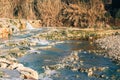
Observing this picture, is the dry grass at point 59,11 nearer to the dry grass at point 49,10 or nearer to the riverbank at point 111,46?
the dry grass at point 49,10

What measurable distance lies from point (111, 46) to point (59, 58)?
21.8 ft

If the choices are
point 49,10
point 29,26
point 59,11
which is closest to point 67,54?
point 29,26

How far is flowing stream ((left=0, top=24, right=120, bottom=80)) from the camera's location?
21.8 meters

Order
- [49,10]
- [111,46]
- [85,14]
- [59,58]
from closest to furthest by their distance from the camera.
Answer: [59,58]
[111,46]
[85,14]
[49,10]

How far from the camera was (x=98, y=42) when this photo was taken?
35.6m

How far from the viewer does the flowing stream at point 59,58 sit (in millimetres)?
21812

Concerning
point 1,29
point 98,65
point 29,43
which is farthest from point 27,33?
point 98,65

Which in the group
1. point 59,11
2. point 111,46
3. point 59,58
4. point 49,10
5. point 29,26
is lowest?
point 29,26

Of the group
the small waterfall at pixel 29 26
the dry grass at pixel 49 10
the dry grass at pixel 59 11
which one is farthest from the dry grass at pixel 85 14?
the small waterfall at pixel 29 26

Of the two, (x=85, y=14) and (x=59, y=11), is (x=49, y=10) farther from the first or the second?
(x=85, y=14)

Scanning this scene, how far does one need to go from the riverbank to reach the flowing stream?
777mm

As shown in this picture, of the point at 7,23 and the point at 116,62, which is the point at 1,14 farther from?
the point at 116,62

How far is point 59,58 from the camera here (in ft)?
91.2

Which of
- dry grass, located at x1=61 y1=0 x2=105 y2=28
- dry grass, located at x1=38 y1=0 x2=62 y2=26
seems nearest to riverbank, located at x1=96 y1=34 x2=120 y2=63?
dry grass, located at x1=61 y1=0 x2=105 y2=28
